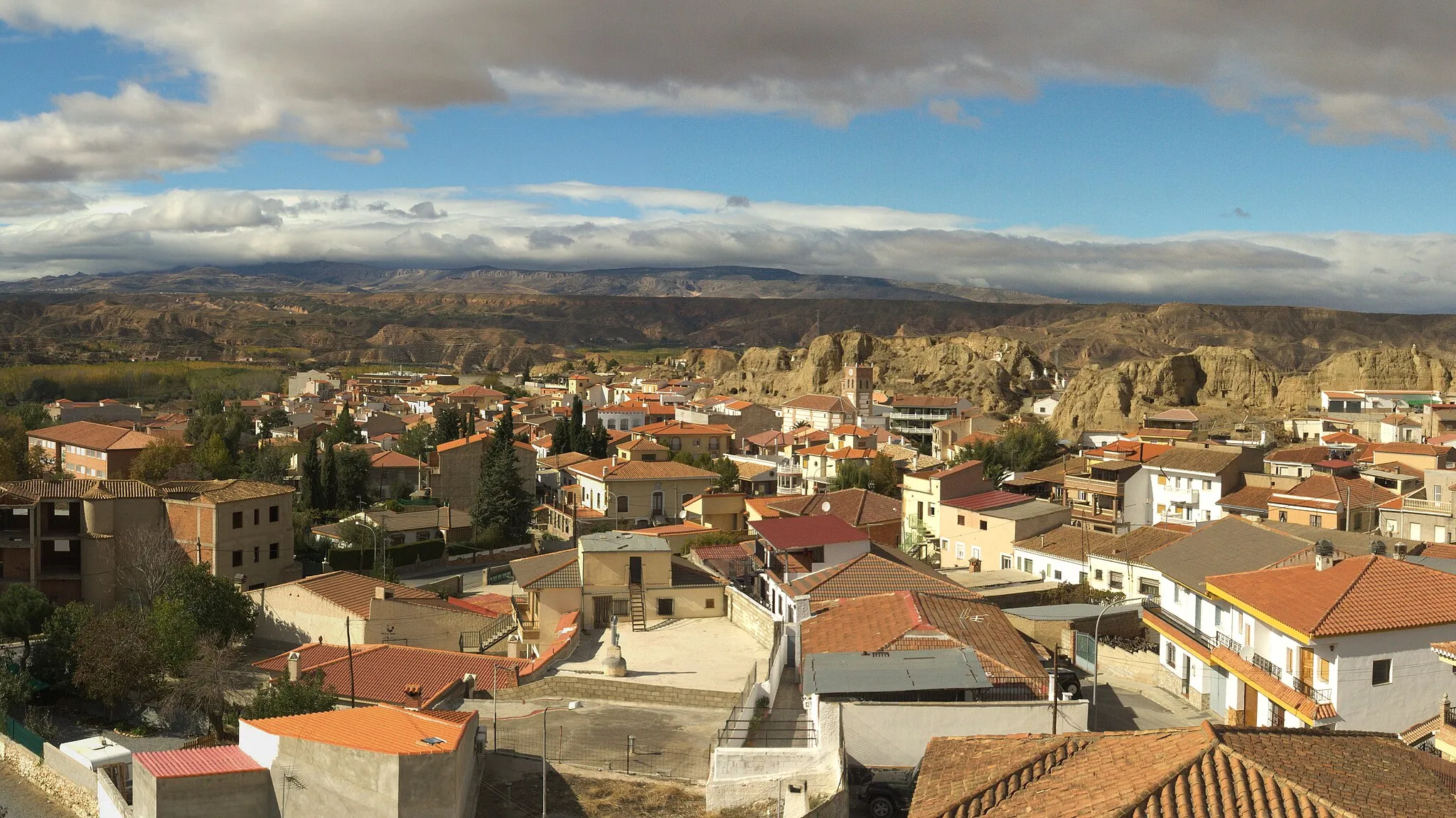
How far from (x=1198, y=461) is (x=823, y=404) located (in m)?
45.0

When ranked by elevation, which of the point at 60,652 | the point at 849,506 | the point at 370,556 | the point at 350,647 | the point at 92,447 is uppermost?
the point at 92,447

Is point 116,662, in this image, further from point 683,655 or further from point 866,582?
point 866,582

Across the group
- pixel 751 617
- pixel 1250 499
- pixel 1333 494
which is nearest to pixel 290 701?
pixel 751 617

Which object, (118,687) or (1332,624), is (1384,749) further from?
(118,687)

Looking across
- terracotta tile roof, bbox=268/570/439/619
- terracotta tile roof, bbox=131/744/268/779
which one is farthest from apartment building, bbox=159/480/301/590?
terracotta tile roof, bbox=131/744/268/779

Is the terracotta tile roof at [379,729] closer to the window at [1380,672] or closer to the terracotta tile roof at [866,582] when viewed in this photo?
the terracotta tile roof at [866,582]

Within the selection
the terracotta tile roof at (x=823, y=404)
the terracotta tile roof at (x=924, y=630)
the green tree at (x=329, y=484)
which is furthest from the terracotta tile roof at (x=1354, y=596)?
the terracotta tile roof at (x=823, y=404)

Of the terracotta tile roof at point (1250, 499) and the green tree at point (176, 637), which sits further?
the terracotta tile roof at point (1250, 499)

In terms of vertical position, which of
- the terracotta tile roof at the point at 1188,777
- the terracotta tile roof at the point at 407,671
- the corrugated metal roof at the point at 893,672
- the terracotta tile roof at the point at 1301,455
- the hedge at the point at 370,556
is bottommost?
the hedge at the point at 370,556

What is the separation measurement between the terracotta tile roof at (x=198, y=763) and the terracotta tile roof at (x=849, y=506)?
2581 centimetres

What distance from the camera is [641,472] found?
52.1 m

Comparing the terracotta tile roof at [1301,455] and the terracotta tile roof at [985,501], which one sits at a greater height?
the terracotta tile roof at [1301,455]

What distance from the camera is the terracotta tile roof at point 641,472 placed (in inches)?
2031

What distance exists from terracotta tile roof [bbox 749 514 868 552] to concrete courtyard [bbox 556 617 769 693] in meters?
5.16
